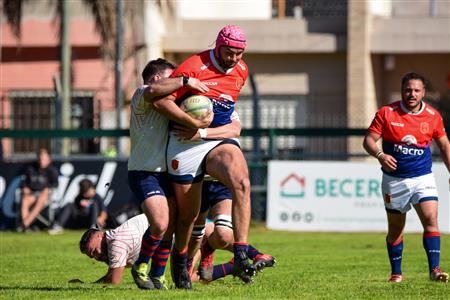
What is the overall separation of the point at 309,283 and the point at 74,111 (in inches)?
623

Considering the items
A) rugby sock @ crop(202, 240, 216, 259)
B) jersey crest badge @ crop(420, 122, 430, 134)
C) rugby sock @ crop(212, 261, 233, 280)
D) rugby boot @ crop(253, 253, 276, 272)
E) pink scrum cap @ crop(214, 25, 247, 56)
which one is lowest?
rugby sock @ crop(212, 261, 233, 280)

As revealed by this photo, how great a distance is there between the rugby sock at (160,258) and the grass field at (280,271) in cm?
25

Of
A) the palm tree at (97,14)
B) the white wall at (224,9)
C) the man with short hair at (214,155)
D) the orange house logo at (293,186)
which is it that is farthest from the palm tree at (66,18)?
the man with short hair at (214,155)

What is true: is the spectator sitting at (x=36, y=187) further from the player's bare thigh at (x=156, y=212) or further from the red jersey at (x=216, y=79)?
the player's bare thigh at (x=156, y=212)

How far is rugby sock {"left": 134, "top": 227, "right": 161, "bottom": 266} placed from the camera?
10.6 meters

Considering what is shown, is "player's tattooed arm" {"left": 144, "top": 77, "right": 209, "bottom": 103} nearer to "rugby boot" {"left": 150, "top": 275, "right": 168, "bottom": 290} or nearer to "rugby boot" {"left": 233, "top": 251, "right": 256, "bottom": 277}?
"rugby boot" {"left": 233, "top": 251, "right": 256, "bottom": 277}

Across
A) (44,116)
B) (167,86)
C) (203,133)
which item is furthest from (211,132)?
(44,116)

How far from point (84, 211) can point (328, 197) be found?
431 cm

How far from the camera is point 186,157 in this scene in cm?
1045

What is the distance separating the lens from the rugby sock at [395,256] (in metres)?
12.5

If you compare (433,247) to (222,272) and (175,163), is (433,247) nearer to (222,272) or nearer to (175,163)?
(222,272)

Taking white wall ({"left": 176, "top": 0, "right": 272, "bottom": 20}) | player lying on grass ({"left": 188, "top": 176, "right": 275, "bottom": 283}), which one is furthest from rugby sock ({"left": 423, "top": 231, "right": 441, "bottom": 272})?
white wall ({"left": 176, "top": 0, "right": 272, "bottom": 20})

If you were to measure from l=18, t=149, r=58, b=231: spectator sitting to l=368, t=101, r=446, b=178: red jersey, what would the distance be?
11.1 meters

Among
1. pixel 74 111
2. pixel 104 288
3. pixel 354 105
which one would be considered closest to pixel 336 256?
pixel 104 288
